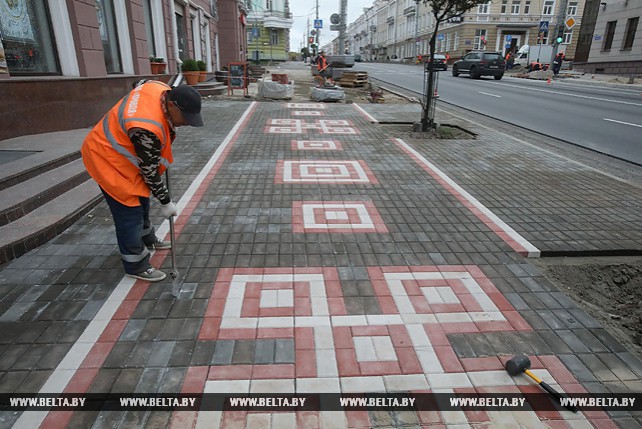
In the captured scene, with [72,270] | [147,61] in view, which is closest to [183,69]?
[147,61]

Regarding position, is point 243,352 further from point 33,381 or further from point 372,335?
point 33,381

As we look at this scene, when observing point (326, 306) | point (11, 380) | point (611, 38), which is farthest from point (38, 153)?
point (611, 38)

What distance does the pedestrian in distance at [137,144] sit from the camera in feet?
10.2

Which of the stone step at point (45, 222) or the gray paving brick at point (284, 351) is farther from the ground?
the stone step at point (45, 222)

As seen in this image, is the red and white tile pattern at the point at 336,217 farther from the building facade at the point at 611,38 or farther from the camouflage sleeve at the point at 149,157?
the building facade at the point at 611,38

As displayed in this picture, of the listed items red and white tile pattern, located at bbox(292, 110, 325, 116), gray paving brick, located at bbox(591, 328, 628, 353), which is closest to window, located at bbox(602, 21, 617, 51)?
red and white tile pattern, located at bbox(292, 110, 325, 116)

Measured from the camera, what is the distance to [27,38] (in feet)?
25.4

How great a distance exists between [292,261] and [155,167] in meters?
1.57

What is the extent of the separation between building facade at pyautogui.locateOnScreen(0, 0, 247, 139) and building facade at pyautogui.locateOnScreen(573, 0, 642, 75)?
116 ft

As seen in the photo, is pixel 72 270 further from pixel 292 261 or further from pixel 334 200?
pixel 334 200

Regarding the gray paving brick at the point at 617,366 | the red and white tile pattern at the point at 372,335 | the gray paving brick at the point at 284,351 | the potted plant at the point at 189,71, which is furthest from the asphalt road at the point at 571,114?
the potted plant at the point at 189,71

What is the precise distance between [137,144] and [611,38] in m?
42.6

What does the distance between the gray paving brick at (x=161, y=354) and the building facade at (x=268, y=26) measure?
53771 millimetres

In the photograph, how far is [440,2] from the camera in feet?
32.3
